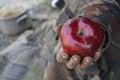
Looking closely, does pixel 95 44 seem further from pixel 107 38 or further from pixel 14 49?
pixel 14 49

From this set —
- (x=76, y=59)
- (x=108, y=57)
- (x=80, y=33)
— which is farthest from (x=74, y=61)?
(x=108, y=57)

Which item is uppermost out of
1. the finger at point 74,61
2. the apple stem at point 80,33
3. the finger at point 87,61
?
the apple stem at point 80,33

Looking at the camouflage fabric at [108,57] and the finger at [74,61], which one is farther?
the camouflage fabric at [108,57]

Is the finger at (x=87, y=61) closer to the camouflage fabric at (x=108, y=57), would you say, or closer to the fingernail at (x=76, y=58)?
the fingernail at (x=76, y=58)

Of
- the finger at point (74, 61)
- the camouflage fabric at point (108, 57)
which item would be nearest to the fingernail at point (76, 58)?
the finger at point (74, 61)

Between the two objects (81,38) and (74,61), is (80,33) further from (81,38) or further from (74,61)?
(74,61)

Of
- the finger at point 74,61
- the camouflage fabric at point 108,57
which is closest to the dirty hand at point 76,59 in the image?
the finger at point 74,61

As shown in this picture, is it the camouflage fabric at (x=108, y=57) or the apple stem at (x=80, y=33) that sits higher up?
the apple stem at (x=80, y=33)

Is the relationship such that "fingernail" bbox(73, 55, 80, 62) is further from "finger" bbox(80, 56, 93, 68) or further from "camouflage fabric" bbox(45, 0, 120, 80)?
"camouflage fabric" bbox(45, 0, 120, 80)
